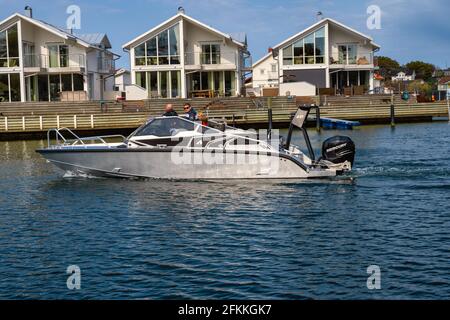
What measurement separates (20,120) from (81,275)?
38044 millimetres

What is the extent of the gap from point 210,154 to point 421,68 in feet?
581

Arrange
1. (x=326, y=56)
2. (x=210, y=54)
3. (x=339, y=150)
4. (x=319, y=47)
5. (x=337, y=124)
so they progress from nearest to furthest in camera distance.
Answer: (x=339, y=150) < (x=337, y=124) < (x=210, y=54) < (x=326, y=56) < (x=319, y=47)

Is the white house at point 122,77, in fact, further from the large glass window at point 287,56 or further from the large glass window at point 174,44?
the large glass window at point 287,56

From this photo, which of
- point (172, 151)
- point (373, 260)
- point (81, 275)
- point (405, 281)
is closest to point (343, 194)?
point (172, 151)

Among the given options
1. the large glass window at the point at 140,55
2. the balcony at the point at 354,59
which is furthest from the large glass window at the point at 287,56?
the large glass window at the point at 140,55

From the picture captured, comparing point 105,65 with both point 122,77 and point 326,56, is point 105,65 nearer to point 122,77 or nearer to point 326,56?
point 122,77

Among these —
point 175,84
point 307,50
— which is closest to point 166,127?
point 175,84

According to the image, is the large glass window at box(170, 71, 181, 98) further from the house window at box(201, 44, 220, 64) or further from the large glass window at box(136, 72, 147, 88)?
the house window at box(201, 44, 220, 64)

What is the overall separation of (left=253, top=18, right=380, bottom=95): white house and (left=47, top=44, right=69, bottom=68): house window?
1968 centimetres

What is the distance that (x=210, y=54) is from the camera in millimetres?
67188

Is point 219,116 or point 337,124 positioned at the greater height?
point 219,116

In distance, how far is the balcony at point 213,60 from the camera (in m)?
66.4

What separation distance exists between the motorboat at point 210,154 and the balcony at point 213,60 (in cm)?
4399

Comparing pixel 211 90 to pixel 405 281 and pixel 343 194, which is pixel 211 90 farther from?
pixel 405 281
